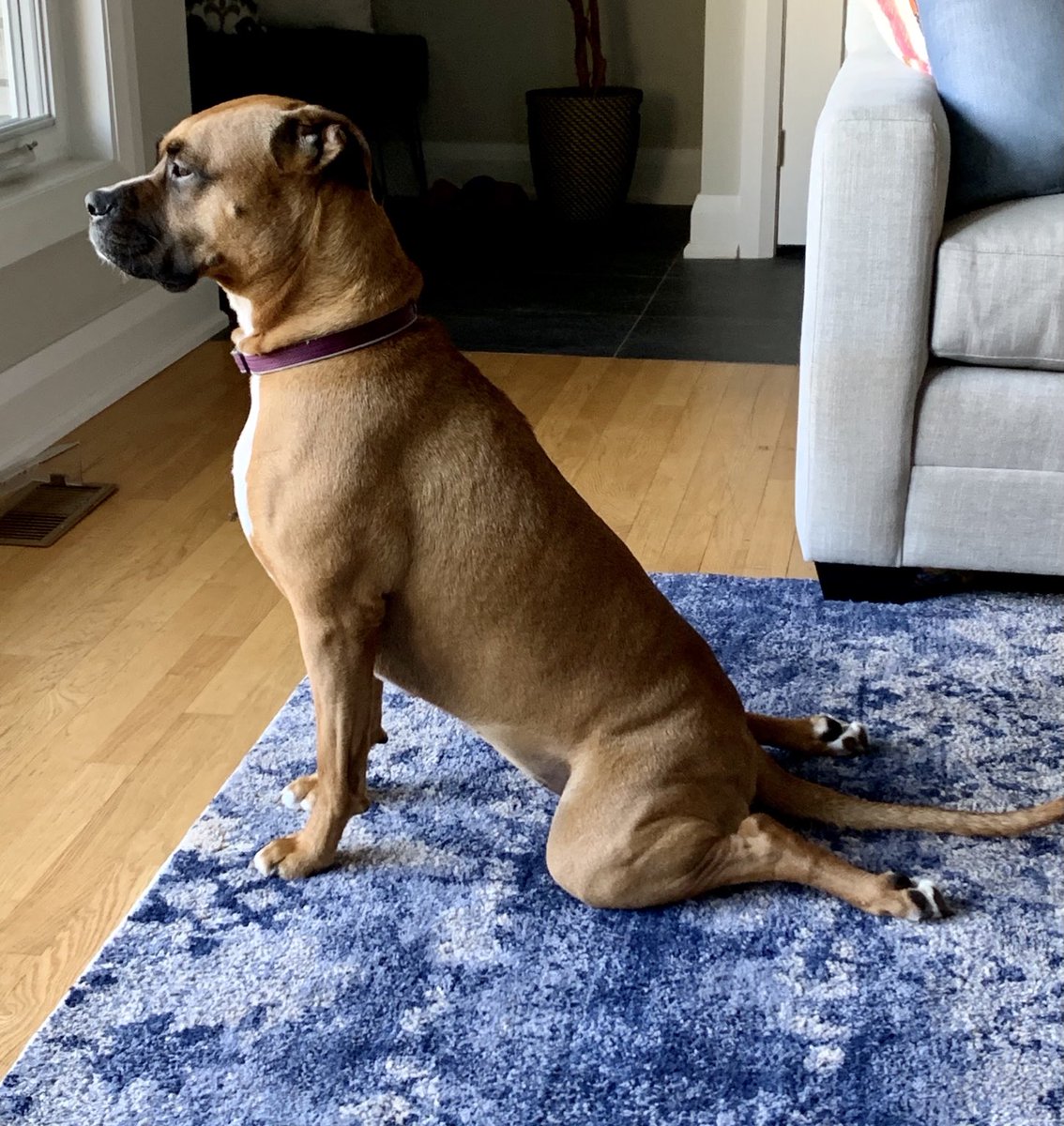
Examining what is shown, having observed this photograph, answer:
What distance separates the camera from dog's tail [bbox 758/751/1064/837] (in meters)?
1.69

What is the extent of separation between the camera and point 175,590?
8.27 ft

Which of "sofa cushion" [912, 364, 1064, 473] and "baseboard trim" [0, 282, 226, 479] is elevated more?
"sofa cushion" [912, 364, 1064, 473]

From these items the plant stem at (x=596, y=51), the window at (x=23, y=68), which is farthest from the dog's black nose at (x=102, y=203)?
the plant stem at (x=596, y=51)

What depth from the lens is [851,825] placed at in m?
1.75

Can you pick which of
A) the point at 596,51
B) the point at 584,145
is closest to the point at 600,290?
the point at 584,145

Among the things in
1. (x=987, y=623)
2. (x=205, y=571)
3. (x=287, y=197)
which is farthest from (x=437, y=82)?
(x=287, y=197)

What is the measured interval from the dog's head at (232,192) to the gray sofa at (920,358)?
0.95 metres

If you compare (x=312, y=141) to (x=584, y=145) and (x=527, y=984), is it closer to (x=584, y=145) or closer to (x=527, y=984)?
(x=527, y=984)

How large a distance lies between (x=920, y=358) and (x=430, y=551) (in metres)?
1.03

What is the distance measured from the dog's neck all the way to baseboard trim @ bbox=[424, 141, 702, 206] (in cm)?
421

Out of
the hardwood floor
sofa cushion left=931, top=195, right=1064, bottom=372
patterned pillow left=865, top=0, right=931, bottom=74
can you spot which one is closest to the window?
the hardwood floor

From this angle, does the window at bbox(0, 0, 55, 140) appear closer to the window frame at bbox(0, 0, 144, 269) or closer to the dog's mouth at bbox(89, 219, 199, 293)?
the window frame at bbox(0, 0, 144, 269)

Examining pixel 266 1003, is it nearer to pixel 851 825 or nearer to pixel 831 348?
pixel 851 825

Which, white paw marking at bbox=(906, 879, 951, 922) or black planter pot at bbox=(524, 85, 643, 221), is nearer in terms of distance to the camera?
white paw marking at bbox=(906, 879, 951, 922)
